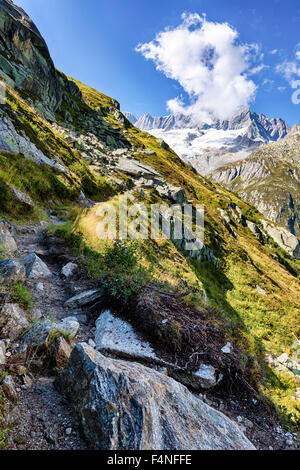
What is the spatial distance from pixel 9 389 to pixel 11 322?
1.47 metres

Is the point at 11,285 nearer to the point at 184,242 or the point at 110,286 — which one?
the point at 110,286

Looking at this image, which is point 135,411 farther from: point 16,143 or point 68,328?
point 16,143

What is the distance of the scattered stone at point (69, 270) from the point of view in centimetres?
815

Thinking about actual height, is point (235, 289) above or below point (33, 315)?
below

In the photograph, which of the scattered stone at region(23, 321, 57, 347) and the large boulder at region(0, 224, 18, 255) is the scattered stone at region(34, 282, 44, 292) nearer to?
the large boulder at region(0, 224, 18, 255)

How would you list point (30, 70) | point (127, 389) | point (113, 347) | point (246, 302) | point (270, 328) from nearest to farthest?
1. point (127, 389)
2. point (113, 347)
3. point (270, 328)
4. point (246, 302)
5. point (30, 70)

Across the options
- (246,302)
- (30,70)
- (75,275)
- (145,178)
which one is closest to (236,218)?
(145,178)

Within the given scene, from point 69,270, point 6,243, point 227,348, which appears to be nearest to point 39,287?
point 69,270

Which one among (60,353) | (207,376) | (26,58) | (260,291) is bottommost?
(260,291)

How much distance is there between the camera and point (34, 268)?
24.6ft

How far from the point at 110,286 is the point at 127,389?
3957mm

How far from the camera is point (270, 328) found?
58.0 feet

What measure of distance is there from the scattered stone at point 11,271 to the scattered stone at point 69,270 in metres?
2.16

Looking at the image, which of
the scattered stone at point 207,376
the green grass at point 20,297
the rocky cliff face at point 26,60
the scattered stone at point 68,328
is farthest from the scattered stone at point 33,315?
the rocky cliff face at point 26,60
